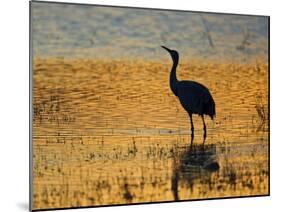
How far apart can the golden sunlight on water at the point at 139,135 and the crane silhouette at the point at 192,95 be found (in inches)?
1.8

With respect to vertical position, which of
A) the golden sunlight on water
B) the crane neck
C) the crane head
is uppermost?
the crane head

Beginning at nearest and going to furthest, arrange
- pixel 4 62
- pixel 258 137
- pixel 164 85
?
1. pixel 4 62
2. pixel 164 85
3. pixel 258 137

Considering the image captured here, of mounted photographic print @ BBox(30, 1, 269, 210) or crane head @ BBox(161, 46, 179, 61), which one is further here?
crane head @ BBox(161, 46, 179, 61)

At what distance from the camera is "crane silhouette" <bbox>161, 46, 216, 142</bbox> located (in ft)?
17.5

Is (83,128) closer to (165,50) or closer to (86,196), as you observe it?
(86,196)

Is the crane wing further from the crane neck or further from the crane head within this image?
the crane head

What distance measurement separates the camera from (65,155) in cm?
502

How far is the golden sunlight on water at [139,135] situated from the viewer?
16.4ft

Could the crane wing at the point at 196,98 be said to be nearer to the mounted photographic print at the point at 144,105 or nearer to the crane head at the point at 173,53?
the mounted photographic print at the point at 144,105

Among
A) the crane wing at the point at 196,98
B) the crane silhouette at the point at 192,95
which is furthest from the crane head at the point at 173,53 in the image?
the crane wing at the point at 196,98

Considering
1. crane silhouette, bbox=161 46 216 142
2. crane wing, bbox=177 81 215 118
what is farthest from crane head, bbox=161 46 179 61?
crane wing, bbox=177 81 215 118

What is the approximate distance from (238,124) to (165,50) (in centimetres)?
92

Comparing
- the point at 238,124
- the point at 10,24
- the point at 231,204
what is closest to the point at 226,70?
the point at 238,124

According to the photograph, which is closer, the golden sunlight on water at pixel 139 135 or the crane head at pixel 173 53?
the golden sunlight on water at pixel 139 135
